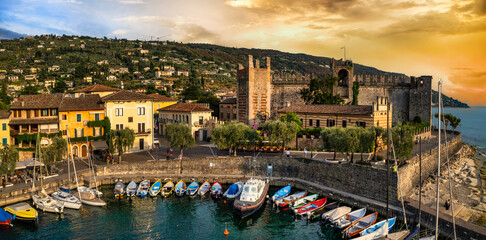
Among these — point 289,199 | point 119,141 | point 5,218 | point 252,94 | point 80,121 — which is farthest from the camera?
point 252,94

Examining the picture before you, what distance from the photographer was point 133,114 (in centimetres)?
4494

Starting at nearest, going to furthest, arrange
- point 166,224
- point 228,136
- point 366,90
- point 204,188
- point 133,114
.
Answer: point 166,224
point 204,188
point 228,136
point 133,114
point 366,90

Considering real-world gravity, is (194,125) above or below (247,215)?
above

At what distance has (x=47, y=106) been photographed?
133 ft

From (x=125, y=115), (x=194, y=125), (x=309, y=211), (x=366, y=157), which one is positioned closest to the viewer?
(x=309, y=211)

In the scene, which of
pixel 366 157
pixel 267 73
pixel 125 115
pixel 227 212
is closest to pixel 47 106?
pixel 125 115

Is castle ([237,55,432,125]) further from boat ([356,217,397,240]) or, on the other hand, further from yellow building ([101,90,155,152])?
boat ([356,217,397,240])

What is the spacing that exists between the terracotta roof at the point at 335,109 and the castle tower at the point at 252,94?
5.07 m

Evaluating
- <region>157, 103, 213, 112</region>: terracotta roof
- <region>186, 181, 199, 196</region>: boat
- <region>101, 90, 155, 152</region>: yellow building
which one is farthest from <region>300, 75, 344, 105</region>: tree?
<region>186, 181, 199, 196</region>: boat

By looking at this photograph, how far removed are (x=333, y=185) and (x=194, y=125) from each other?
1051 inches

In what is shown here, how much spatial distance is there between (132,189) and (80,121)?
14.7m

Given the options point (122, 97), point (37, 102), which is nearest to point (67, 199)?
point (37, 102)

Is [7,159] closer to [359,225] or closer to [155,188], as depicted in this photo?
[155,188]

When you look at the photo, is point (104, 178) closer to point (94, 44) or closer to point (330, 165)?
point (330, 165)
